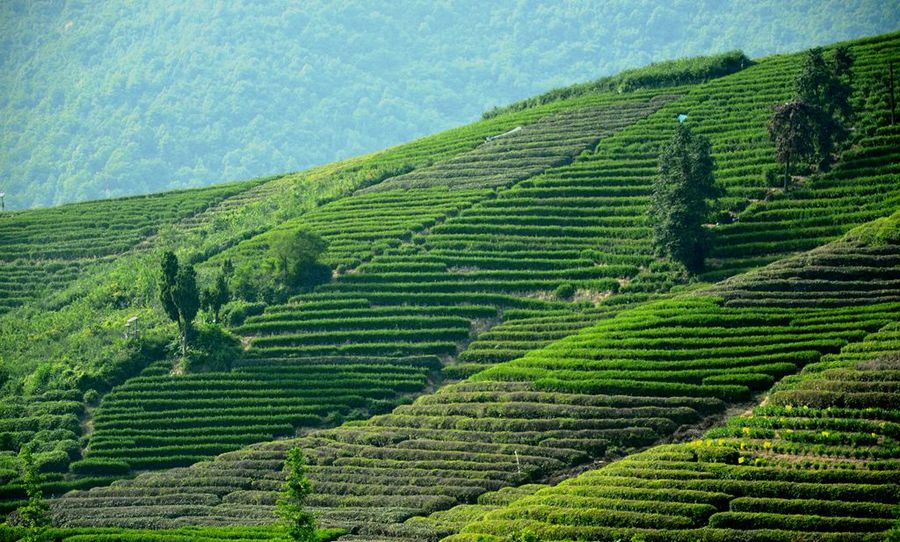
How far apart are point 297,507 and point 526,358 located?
75.8 ft

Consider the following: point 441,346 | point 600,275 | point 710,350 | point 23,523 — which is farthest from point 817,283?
point 23,523

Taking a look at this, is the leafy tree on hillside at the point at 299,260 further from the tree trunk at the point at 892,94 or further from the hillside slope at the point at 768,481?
the tree trunk at the point at 892,94

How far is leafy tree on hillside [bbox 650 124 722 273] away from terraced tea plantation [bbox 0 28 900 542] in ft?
5.12

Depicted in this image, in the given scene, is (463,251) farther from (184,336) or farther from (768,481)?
(768,481)

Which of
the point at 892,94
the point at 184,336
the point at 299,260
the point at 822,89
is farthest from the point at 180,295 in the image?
the point at 892,94

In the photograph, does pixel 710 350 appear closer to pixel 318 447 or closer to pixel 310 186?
pixel 318 447

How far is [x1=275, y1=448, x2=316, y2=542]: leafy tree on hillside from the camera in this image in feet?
185

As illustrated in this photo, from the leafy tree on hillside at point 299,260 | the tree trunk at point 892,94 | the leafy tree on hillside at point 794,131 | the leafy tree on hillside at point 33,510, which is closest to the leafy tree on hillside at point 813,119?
the leafy tree on hillside at point 794,131

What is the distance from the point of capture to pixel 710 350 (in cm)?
7256

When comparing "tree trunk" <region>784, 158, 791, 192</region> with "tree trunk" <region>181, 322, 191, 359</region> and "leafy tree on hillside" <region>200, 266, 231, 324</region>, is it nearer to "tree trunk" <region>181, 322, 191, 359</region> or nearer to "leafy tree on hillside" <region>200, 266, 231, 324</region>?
"leafy tree on hillside" <region>200, 266, 231, 324</region>

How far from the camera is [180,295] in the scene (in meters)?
86.4

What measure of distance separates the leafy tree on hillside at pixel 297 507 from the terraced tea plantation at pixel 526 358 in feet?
7.39

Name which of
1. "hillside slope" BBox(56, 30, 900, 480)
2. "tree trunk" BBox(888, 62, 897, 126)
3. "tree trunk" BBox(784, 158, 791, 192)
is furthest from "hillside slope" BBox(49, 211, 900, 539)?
"tree trunk" BBox(888, 62, 897, 126)

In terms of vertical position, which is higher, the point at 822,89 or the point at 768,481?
the point at 822,89
